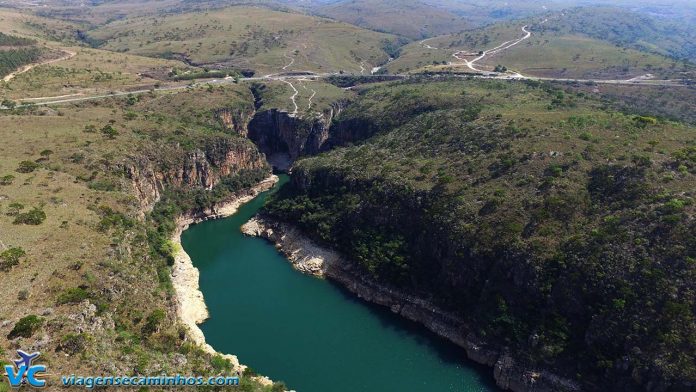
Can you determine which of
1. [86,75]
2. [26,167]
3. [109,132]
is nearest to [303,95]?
[86,75]

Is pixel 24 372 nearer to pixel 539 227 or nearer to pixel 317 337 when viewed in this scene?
pixel 317 337

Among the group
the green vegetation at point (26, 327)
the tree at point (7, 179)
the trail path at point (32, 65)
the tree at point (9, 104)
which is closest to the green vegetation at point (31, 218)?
the tree at point (7, 179)

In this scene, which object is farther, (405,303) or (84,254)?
(405,303)

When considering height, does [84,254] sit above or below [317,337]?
above

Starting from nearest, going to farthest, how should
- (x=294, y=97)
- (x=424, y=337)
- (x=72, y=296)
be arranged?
1. (x=72, y=296)
2. (x=424, y=337)
3. (x=294, y=97)

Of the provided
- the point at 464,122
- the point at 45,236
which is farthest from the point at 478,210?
the point at 45,236

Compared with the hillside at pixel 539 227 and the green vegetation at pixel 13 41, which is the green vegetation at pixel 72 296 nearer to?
the hillside at pixel 539 227

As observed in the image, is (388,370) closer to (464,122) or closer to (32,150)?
(464,122)

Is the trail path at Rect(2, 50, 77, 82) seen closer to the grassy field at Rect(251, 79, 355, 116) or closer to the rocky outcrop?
the grassy field at Rect(251, 79, 355, 116)
